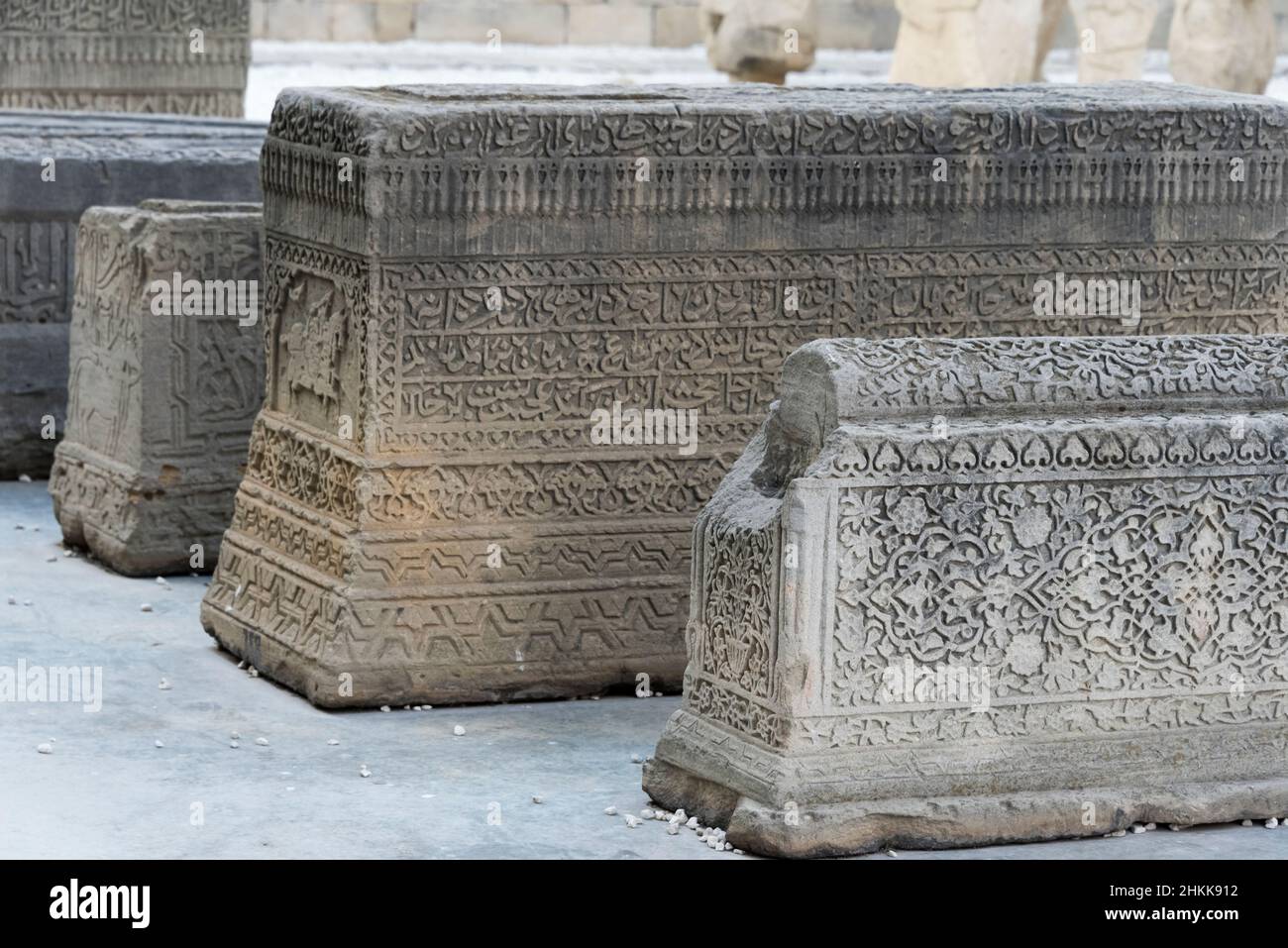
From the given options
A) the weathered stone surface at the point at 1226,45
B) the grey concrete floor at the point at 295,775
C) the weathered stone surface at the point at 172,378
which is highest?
the weathered stone surface at the point at 1226,45

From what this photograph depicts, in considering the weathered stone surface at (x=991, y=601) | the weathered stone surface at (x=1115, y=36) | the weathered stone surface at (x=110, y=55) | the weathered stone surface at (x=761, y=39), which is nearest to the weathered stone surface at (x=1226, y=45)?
the weathered stone surface at (x=1115, y=36)

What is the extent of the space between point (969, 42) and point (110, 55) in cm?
709

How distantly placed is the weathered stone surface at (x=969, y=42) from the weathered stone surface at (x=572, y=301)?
10.6m

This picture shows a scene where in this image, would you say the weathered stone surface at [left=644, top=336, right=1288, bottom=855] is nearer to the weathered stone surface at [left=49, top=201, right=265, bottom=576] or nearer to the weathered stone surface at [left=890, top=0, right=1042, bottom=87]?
the weathered stone surface at [left=49, top=201, right=265, bottom=576]

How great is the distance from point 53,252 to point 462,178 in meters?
3.00

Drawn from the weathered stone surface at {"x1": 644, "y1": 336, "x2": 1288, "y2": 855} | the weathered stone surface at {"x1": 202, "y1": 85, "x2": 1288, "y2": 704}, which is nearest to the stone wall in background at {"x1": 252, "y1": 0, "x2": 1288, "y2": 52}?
the weathered stone surface at {"x1": 202, "y1": 85, "x2": 1288, "y2": 704}

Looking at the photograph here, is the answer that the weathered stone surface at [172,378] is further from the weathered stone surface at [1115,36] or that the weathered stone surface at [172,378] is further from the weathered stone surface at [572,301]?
the weathered stone surface at [1115,36]

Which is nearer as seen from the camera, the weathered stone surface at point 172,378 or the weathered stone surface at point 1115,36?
the weathered stone surface at point 172,378

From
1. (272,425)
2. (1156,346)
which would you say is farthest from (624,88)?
(1156,346)

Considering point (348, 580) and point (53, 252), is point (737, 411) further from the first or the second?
point (53, 252)

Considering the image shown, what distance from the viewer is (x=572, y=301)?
638 centimetres

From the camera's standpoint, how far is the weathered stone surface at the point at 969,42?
57.0 ft
